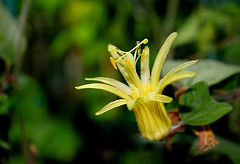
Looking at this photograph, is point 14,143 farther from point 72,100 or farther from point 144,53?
point 144,53

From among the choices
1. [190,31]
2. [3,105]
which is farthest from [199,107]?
[190,31]

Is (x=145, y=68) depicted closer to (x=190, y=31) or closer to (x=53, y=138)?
(x=190, y=31)

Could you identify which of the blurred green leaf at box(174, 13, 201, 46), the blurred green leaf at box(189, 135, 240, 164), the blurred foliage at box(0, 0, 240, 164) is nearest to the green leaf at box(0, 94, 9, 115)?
the blurred foliage at box(0, 0, 240, 164)

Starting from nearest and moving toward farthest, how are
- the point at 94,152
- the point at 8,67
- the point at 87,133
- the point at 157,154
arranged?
1. the point at 8,67
2. the point at 157,154
3. the point at 94,152
4. the point at 87,133

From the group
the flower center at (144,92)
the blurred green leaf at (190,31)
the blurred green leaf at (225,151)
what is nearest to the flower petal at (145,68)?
the flower center at (144,92)

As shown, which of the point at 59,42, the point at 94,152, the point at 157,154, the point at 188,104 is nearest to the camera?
the point at 188,104

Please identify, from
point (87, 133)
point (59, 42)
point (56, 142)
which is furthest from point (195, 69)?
point (59, 42)

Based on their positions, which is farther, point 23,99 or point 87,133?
point 87,133

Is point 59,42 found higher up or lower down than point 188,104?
higher up
